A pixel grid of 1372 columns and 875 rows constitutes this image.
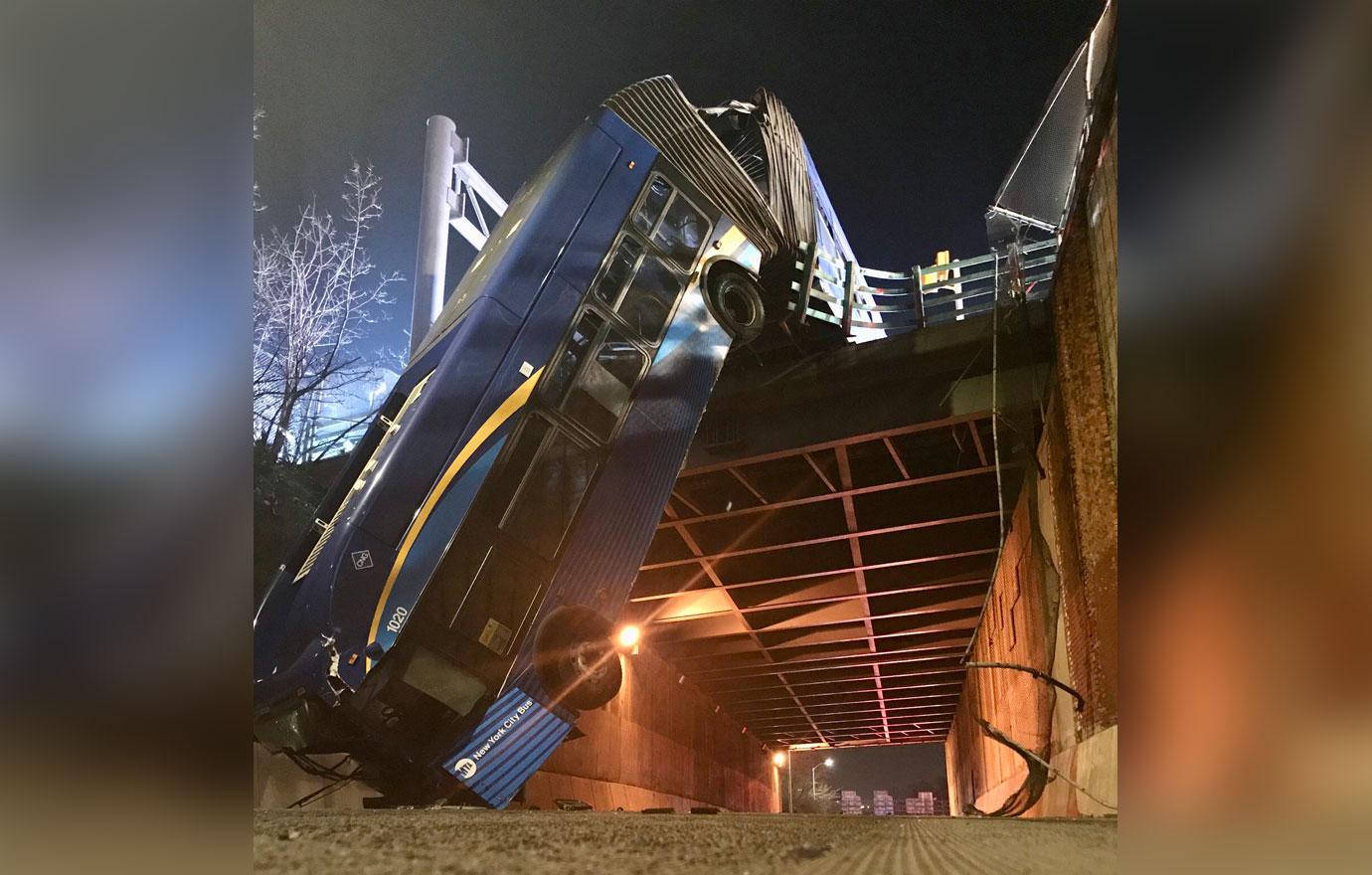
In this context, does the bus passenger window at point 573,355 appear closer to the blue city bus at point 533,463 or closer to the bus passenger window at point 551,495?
the blue city bus at point 533,463

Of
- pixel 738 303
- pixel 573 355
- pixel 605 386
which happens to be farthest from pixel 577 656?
pixel 738 303

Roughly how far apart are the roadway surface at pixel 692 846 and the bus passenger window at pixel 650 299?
2142 mm

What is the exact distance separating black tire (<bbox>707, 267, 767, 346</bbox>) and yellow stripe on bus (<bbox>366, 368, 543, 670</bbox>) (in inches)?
35.4

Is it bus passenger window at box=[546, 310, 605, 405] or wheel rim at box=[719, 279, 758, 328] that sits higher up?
wheel rim at box=[719, 279, 758, 328]

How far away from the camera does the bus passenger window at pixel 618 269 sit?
3945mm

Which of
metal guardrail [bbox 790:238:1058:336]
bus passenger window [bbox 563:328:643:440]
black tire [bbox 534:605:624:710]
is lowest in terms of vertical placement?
black tire [bbox 534:605:624:710]

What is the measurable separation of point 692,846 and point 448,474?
189 cm

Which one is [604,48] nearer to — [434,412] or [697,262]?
[697,262]

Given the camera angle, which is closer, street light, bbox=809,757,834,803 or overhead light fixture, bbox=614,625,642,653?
overhead light fixture, bbox=614,625,642,653

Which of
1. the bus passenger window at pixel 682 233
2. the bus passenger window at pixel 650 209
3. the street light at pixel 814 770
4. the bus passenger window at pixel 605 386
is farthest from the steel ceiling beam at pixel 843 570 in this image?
the street light at pixel 814 770

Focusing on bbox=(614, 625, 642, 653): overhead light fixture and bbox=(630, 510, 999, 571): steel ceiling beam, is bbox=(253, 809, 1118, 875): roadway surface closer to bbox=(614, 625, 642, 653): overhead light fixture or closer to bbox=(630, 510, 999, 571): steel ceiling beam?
bbox=(614, 625, 642, 653): overhead light fixture

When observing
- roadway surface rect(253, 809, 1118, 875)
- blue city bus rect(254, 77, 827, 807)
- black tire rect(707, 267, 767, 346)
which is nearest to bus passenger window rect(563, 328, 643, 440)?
blue city bus rect(254, 77, 827, 807)

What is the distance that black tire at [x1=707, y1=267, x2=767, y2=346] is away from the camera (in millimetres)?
3930
